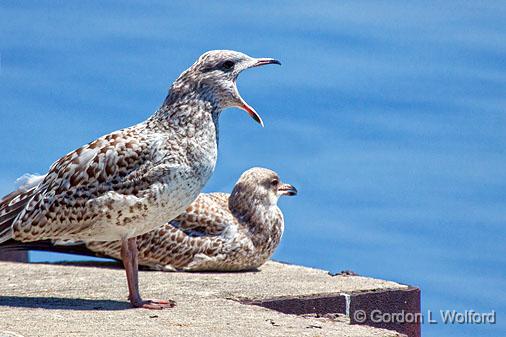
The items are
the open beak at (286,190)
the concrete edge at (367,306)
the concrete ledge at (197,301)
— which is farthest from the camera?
the open beak at (286,190)

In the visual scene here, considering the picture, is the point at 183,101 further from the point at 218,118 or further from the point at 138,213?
the point at 138,213

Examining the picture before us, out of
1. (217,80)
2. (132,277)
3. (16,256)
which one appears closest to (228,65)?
(217,80)

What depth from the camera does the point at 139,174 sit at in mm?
7762

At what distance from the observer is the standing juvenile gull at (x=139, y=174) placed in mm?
7723

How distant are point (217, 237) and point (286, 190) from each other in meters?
1.04

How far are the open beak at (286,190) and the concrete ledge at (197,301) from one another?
77cm

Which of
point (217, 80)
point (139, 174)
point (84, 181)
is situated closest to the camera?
point (139, 174)

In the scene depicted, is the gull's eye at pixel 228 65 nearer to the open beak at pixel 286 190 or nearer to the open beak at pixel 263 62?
the open beak at pixel 263 62

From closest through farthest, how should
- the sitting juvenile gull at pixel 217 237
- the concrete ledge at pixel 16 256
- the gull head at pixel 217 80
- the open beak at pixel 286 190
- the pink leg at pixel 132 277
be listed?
the pink leg at pixel 132 277
the gull head at pixel 217 80
the sitting juvenile gull at pixel 217 237
the open beak at pixel 286 190
the concrete ledge at pixel 16 256

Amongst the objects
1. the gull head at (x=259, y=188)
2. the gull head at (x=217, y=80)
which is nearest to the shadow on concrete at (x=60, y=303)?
the gull head at (x=217, y=80)

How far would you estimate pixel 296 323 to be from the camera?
25.1 ft

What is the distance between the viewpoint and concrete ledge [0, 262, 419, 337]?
7.23 meters

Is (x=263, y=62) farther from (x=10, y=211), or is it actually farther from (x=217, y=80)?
(x=10, y=211)

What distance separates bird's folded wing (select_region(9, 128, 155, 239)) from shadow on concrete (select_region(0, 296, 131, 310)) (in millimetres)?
521
